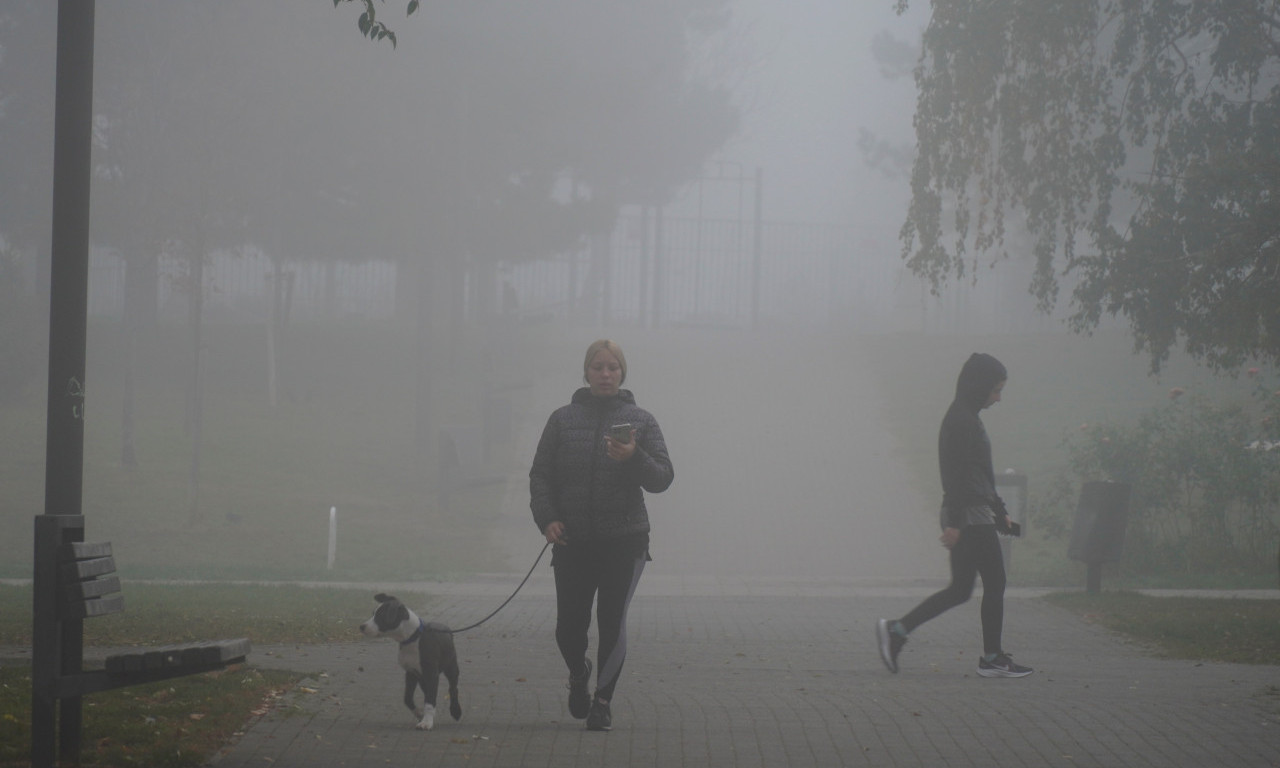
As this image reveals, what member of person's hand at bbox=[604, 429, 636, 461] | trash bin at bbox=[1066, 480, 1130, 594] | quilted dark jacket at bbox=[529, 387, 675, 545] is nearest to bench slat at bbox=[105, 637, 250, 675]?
quilted dark jacket at bbox=[529, 387, 675, 545]

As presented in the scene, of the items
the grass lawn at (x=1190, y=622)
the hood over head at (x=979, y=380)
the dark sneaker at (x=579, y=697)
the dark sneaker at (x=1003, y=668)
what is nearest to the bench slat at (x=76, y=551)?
the dark sneaker at (x=579, y=697)

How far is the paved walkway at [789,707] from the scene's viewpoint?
5.66 m

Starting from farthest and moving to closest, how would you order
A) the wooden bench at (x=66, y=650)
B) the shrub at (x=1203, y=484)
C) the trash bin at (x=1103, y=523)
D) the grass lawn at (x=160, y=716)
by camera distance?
the shrub at (x=1203, y=484)
the trash bin at (x=1103, y=523)
the grass lawn at (x=160, y=716)
the wooden bench at (x=66, y=650)

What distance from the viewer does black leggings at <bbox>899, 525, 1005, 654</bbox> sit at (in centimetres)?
777

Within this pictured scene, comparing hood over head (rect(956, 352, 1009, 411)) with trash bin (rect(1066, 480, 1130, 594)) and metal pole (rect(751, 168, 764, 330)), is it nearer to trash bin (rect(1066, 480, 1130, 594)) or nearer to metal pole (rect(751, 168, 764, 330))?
trash bin (rect(1066, 480, 1130, 594))

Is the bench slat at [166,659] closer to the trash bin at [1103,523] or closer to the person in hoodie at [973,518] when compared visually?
the person in hoodie at [973,518]

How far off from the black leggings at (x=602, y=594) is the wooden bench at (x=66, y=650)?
1.61 m

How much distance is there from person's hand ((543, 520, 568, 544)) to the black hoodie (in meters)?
2.68

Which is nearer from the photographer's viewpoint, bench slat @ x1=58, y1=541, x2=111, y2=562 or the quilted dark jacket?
bench slat @ x1=58, y1=541, x2=111, y2=562

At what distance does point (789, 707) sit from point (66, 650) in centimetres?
336

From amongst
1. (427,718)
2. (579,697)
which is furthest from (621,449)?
(427,718)

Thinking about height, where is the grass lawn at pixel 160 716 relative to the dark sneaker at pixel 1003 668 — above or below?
above

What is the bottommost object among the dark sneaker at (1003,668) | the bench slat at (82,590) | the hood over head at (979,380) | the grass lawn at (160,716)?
the dark sneaker at (1003,668)

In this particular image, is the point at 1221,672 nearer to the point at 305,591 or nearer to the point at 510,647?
the point at 510,647
